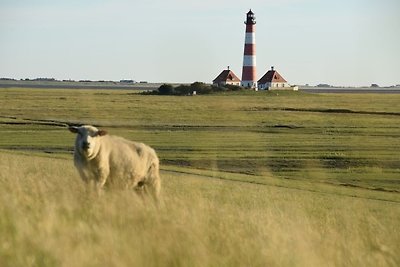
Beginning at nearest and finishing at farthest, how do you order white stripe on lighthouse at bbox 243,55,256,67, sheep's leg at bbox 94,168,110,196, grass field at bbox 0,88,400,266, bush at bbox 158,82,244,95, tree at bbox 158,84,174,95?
grass field at bbox 0,88,400,266, sheep's leg at bbox 94,168,110,196, bush at bbox 158,82,244,95, tree at bbox 158,84,174,95, white stripe on lighthouse at bbox 243,55,256,67

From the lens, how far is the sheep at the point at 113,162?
12219 mm

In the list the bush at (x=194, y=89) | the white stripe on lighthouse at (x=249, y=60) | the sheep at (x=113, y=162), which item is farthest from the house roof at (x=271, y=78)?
the sheep at (x=113, y=162)

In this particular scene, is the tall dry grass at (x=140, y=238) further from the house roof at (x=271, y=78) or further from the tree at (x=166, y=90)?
the house roof at (x=271, y=78)

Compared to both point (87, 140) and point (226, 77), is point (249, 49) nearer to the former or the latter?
point (226, 77)

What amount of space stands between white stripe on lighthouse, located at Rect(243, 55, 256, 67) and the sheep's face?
9911 cm

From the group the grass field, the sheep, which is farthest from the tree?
the sheep

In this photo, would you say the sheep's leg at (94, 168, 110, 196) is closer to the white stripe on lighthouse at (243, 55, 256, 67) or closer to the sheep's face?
the sheep's face

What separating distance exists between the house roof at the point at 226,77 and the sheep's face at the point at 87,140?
110032 mm

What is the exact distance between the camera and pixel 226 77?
122750mm

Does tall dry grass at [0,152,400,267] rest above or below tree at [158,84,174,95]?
above

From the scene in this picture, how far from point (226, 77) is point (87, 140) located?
365 ft

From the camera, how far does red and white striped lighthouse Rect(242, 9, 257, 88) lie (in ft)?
360

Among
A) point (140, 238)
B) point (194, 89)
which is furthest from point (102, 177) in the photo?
point (194, 89)

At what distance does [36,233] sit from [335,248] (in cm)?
325
